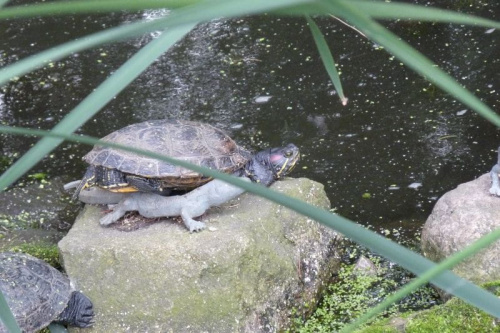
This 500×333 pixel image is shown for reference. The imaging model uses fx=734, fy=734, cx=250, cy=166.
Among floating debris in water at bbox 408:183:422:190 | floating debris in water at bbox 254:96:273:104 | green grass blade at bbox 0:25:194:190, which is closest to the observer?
green grass blade at bbox 0:25:194:190

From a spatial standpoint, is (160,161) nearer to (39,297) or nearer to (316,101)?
(39,297)

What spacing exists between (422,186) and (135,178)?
198 cm

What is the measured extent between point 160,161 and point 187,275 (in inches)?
21.0

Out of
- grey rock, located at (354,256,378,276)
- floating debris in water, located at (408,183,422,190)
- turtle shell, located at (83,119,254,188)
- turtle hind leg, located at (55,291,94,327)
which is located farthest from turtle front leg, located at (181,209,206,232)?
floating debris in water, located at (408,183,422,190)

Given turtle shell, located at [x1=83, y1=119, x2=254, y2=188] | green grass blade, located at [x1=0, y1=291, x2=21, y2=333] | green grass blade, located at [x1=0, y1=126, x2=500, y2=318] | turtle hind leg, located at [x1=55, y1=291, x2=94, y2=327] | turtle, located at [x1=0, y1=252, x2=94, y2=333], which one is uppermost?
green grass blade, located at [x1=0, y1=126, x2=500, y2=318]

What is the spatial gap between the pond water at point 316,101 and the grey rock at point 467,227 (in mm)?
559

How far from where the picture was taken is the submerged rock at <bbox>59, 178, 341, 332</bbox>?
10.9 feet

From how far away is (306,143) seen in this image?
503 centimetres

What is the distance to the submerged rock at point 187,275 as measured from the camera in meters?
3.33

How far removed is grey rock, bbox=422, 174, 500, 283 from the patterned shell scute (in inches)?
40.3

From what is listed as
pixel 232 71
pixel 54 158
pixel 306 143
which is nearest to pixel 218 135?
pixel 306 143

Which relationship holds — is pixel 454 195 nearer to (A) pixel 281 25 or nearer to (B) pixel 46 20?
(A) pixel 281 25

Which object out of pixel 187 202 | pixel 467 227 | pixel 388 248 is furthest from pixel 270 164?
pixel 388 248

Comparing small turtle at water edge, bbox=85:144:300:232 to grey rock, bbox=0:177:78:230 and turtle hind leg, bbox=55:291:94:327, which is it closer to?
turtle hind leg, bbox=55:291:94:327
